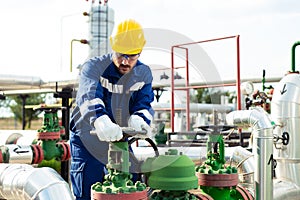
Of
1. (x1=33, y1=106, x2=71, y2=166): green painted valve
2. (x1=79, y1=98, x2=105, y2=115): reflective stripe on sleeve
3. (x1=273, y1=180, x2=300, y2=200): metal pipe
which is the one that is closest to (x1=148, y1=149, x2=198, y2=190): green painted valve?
(x1=79, y1=98, x2=105, y2=115): reflective stripe on sleeve

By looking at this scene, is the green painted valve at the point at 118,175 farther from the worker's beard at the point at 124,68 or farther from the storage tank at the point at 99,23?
the storage tank at the point at 99,23

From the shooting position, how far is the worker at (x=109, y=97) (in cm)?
204

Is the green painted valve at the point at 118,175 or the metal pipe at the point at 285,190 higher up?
the green painted valve at the point at 118,175

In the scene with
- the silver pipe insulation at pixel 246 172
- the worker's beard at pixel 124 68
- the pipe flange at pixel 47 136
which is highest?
the worker's beard at pixel 124 68

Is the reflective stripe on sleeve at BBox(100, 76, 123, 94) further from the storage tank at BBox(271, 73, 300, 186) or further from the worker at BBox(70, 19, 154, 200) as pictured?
the storage tank at BBox(271, 73, 300, 186)

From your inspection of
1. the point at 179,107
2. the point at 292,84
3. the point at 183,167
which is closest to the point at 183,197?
the point at 183,167

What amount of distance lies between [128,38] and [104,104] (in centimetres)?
40

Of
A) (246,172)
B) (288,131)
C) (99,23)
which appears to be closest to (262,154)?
(246,172)

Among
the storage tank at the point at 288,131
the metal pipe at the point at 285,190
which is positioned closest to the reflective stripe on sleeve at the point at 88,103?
the metal pipe at the point at 285,190

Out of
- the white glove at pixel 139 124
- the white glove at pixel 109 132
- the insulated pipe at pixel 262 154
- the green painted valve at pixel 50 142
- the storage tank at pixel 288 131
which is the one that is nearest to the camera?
the white glove at pixel 109 132

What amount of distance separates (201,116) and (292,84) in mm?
8064

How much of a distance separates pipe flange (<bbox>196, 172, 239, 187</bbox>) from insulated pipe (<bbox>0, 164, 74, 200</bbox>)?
Result: 1.00 metres

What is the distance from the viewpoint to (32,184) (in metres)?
1.62

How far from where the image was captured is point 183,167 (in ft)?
6.06
